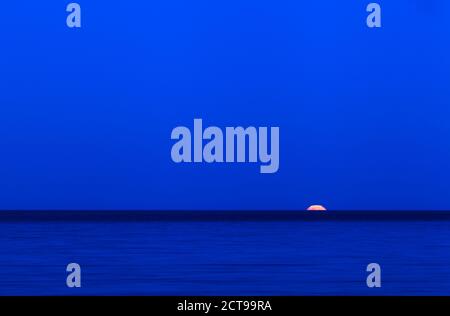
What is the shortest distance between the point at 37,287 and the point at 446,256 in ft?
5.63

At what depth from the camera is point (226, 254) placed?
4184 mm

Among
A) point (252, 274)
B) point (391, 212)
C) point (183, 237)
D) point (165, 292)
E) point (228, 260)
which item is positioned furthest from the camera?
point (391, 212)

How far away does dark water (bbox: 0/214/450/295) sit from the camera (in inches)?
136

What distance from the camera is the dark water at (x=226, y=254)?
11.3 feet

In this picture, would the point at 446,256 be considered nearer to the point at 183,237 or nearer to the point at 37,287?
the point at 183,237

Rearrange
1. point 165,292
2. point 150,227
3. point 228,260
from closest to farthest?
point 165,292, point 228,260, point 150,227

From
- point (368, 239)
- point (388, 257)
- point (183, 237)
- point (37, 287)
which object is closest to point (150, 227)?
point (183, 237)

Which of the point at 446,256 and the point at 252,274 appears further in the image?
the point at 446,256

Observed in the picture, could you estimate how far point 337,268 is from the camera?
152 inches

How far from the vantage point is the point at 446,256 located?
4215mm

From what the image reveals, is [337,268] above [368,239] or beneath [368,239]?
beneath
